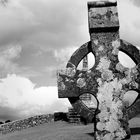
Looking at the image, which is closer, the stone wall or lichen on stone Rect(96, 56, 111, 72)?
lichen on stone Rect(96, 56, 111, 72)

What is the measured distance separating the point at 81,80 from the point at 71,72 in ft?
0.78

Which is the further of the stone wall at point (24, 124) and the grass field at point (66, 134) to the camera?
the stone wall at point (24, 124)

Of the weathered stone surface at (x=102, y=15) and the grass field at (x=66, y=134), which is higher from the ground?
the weathered stone surface at (x=102, y=15)

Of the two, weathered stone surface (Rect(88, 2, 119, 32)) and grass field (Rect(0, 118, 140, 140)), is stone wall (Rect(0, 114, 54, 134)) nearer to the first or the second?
grass field (Rect(0, 118, 140, 140))

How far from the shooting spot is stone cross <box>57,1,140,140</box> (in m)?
5.45

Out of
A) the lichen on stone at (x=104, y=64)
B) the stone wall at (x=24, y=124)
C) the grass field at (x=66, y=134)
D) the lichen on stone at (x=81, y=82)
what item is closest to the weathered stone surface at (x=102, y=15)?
the lichen on stone at (x=104, y=64)

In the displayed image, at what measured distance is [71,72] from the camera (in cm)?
559

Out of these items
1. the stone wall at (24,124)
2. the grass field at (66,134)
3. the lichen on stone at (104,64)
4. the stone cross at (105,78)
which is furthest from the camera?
the stone wall at (24,124)

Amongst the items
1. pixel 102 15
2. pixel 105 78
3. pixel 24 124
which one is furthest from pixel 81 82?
pixel 24 124

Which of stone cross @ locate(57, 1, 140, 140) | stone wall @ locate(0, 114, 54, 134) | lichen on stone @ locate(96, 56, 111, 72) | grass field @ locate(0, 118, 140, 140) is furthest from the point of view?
stone wall @ locate(0, 114, 54, 134)

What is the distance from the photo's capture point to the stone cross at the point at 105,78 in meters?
5.45

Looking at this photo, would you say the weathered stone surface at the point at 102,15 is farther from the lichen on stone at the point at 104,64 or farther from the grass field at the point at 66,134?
the grass field at the point at 66,134

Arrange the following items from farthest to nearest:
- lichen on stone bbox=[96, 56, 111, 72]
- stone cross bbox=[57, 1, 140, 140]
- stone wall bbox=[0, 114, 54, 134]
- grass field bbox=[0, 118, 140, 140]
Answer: stone wall bbox=[0, 114, 54, 134], grass field bbox=[0, 118, 140, 140], lichen on stone bbox=[96, 56, 111, 72], stone cross bbox=[57, 1, 140, 140]

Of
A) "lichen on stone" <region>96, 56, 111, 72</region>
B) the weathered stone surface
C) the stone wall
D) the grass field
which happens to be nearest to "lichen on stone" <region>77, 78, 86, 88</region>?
"lichen on stone" <region>96, 56, 111, 72</region>
